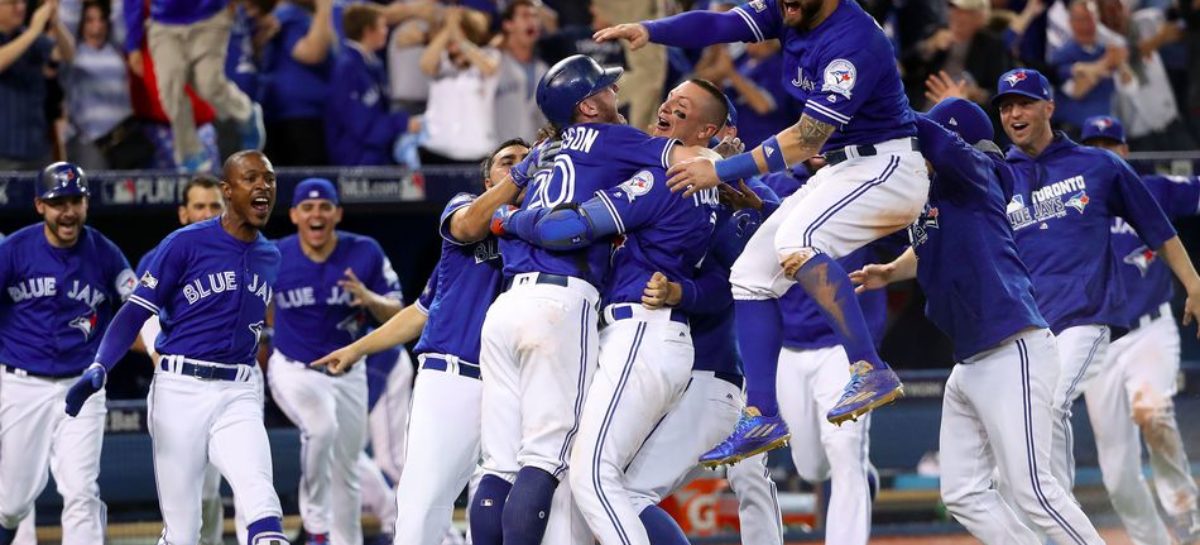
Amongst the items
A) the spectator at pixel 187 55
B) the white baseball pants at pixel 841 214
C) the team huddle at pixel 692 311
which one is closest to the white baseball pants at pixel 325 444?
the team huddle at pixel 692 311

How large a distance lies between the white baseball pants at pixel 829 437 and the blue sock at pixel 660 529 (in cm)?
130

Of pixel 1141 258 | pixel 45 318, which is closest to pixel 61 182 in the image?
pixel 45 318

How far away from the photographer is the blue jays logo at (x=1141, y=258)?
336 inches

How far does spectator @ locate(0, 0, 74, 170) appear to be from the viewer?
940 cm

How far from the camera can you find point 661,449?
5.74 meters

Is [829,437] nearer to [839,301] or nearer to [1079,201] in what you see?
[1079,201]

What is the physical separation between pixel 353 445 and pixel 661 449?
3602 mm

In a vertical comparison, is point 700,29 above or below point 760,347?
above

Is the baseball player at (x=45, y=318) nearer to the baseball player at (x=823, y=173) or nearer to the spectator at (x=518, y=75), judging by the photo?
the spectator at (x=518, y=75)

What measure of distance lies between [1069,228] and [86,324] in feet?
15.2

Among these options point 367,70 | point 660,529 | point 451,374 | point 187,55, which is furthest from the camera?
point 367,70

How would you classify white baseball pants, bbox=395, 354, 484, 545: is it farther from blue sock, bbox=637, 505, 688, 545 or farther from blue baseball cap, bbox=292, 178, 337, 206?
blue baseball cap, bbox=292, 178, 337, 206

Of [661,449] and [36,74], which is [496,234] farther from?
[36,74]

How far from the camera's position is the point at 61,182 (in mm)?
7703
